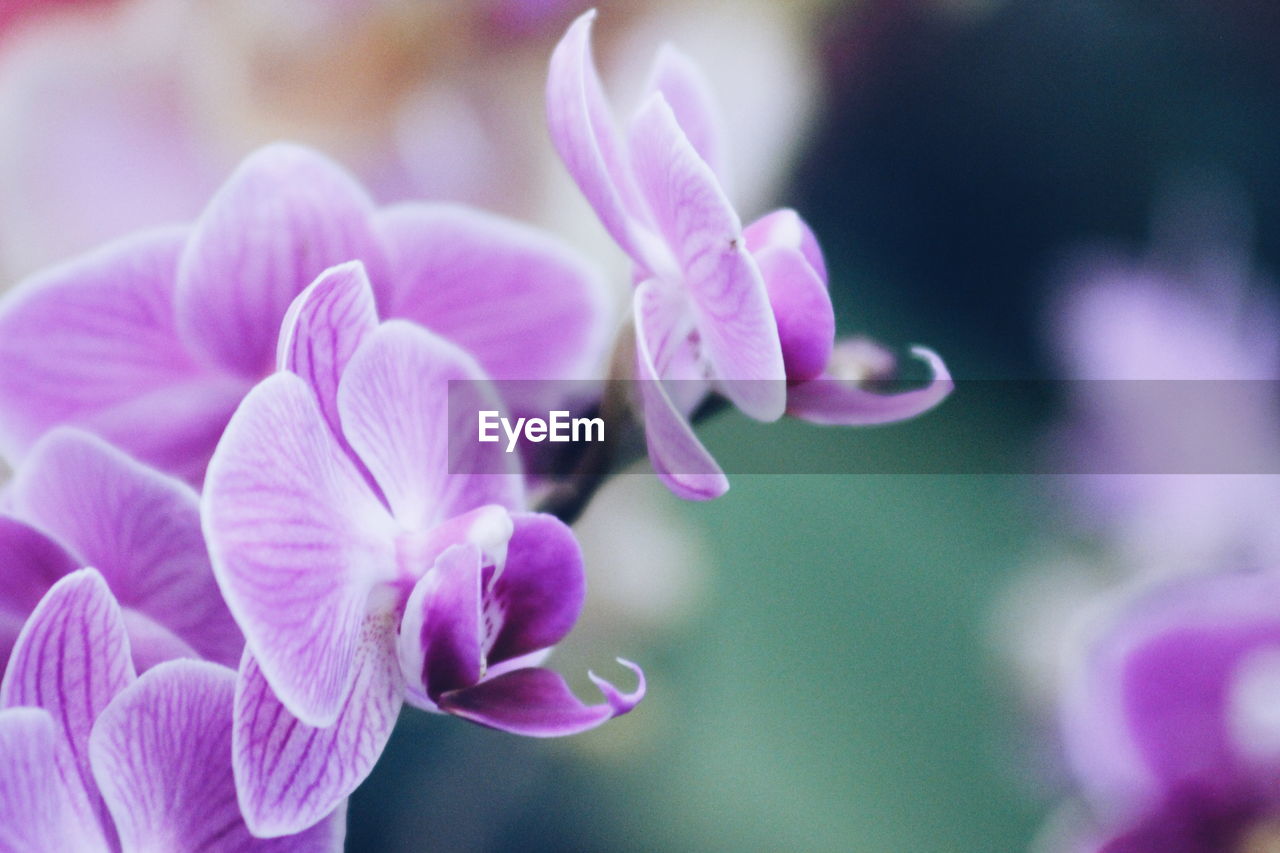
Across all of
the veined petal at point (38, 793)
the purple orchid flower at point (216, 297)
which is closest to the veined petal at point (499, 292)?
the purple orchid flower at point (216, 297)

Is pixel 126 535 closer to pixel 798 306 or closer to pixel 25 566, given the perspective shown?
pixel 25 566

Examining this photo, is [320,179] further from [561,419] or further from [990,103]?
[990,103]

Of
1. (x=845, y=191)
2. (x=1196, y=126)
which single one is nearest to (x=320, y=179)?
(x=845, y=191)

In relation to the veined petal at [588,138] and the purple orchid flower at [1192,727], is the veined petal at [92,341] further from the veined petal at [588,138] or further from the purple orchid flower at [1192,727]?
the purple orchid flower at [1192,727]

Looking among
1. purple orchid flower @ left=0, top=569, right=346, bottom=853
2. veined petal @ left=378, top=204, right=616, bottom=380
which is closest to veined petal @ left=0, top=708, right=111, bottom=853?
purple orchid flower @ left=0, top=569, right=346, bottom=853

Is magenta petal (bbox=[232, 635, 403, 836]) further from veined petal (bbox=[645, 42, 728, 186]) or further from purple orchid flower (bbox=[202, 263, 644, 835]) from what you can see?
veined petal (bbox=[645, 42, 728, 186])

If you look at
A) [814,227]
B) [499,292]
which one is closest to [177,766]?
[499,292]

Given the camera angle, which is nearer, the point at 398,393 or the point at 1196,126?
the point at 398,393
